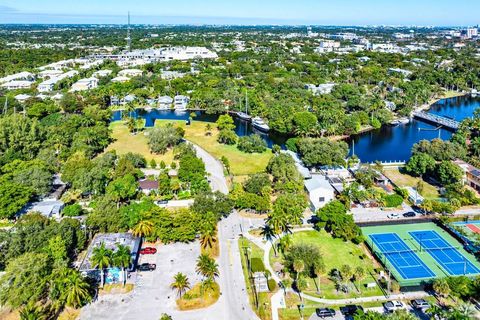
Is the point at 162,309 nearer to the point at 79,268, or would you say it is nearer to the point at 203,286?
the point at 203,286

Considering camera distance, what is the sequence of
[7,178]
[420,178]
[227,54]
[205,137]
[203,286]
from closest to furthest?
[203,286] < [7,178] < [420,178] < [205,137] < [227,54]

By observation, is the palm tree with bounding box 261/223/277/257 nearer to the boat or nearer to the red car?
the red car

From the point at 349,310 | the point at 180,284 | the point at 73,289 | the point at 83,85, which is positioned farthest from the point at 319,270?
the point at 83,85

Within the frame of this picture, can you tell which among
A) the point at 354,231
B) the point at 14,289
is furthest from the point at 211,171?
the point at 14,289

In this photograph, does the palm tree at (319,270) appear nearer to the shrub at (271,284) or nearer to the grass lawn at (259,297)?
the shrub at (271,284)

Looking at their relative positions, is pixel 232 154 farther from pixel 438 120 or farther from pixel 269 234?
pixel 438 120

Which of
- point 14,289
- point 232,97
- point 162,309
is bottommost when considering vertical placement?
point 162,309
